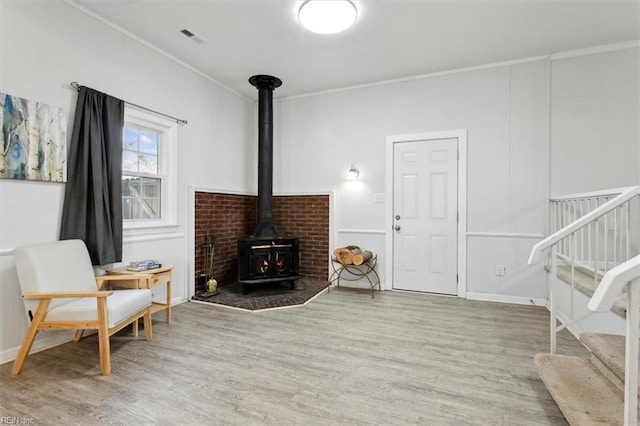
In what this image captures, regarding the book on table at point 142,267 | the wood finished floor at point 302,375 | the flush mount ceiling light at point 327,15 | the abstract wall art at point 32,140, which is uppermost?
the flush mount ceiling light at point 327,15

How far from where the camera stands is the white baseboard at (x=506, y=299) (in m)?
3.64

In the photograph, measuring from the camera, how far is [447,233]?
4039 millimetres

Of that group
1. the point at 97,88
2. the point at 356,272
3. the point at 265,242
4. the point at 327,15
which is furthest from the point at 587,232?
the point at 97,88

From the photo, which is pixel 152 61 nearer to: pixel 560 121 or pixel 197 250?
pixel 197 250

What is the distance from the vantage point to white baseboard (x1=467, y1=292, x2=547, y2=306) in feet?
12.0

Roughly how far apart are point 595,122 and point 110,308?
5.02m

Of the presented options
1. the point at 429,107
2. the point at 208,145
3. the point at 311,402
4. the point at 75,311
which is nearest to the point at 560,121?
the point at 429,107

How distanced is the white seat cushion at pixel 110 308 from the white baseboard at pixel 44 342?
1.64 feet

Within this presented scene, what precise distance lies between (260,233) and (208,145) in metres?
1.38

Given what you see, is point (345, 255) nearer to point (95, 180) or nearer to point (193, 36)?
point (95, 180)

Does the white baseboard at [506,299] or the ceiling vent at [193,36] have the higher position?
the ceiling vent at [193,36]

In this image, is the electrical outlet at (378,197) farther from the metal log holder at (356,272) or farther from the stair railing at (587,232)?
the stair railing at (587,232)

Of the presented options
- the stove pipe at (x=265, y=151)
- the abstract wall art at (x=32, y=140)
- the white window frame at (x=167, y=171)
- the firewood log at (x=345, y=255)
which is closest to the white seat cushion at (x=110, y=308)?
the abstract wall art at (x=32, y=140)

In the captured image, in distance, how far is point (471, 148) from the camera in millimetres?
3938
